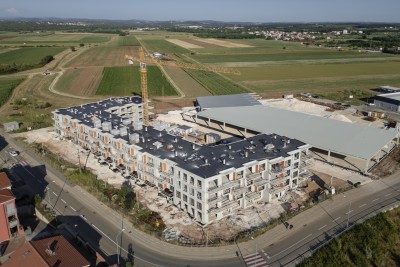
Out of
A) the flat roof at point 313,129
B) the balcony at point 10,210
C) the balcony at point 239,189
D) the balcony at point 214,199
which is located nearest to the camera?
the balcony at point 10,210

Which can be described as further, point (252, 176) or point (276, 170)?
point (276, 170)

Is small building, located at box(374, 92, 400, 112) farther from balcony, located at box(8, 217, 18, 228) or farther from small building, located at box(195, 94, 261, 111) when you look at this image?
balcony, located at box(8, 217, 18, 228)

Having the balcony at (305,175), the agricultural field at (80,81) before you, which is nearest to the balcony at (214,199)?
the balcony at (305,175)

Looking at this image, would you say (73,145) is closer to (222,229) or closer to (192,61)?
(222,229)

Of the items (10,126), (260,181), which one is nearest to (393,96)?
(260,181)

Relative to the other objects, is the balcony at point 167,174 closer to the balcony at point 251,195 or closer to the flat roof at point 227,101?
the balcony at point 251,195

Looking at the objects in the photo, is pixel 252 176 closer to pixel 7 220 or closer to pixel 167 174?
pixel 167 174
